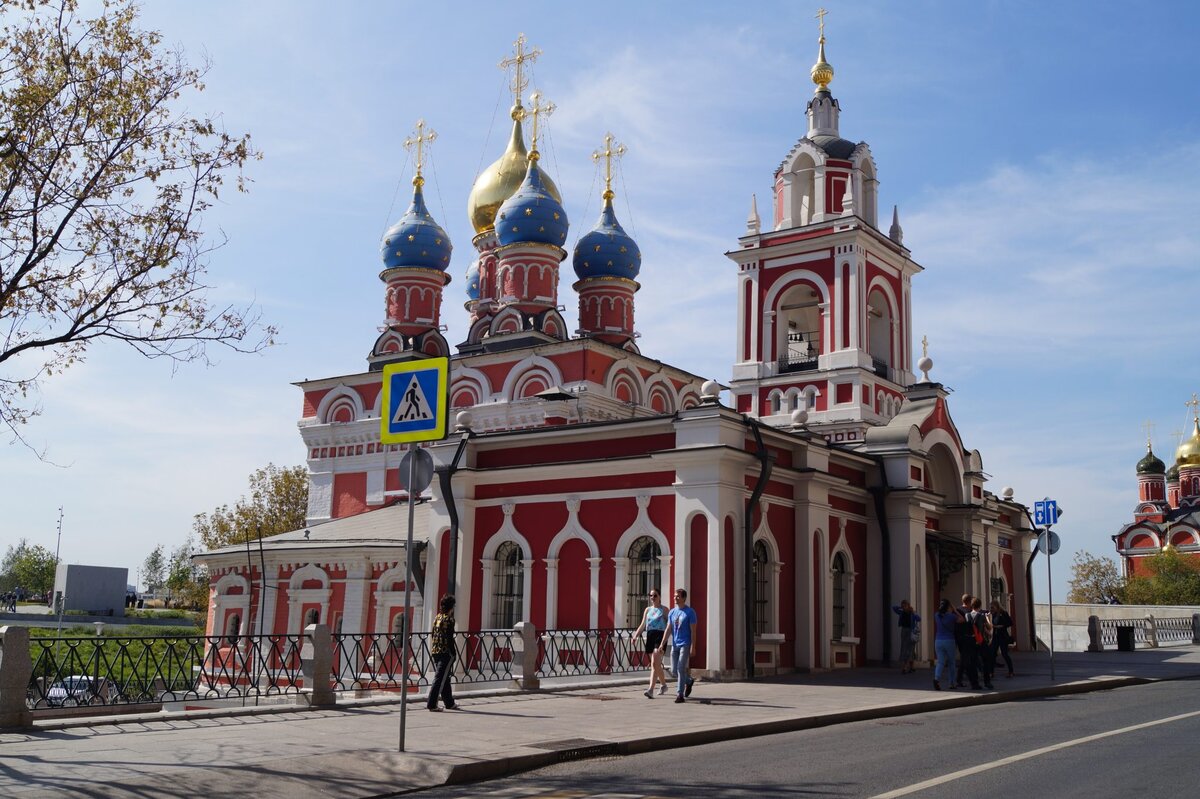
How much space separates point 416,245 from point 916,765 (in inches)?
1255

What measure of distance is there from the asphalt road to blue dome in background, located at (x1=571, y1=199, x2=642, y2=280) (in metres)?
26.4

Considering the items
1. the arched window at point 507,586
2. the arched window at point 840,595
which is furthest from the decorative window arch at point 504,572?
the arched window at point 840,595

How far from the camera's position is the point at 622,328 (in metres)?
37.7

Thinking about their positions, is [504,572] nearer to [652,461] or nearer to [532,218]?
→ [652,461]

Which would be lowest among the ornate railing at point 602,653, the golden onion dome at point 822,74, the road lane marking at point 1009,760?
the road lane marking at point 1009,760

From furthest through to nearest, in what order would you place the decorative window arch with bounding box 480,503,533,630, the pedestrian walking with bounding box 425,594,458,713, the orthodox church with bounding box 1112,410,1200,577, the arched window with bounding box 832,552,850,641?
the orthodox church with bounding box 1112,410,1200,577, the arched window with bounding box 832,552,850,641, the decorative window arch with bounding box 480,503,533,630, the pedestrian walking with bounding box 425,594,458,713

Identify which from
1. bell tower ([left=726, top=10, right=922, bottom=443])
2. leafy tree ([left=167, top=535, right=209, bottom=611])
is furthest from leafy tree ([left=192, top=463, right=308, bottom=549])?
bell tower ([left=726, top=10, right=922, bottom=443])

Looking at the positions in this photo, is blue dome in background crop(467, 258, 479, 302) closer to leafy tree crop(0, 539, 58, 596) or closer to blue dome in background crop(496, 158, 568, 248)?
blue dome in background crop(496, 158, 568, 248)

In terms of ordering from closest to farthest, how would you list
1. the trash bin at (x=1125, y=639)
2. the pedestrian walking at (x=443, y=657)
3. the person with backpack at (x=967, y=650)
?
the pedestrian walking at (x=443, y=657) < the person with backpack at (x=967, y=650) < the trash bin at (x=1125, y=639)

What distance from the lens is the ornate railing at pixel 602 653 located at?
1861 cm

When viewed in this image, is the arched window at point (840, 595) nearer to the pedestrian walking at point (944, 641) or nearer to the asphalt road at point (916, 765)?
the pedestrian walking at point (944, 641)

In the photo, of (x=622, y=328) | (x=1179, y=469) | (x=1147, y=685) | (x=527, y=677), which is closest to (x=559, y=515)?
(x=527, y=677)

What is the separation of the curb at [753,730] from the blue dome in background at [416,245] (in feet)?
85.9

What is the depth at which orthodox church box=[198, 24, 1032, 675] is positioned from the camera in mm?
20031
